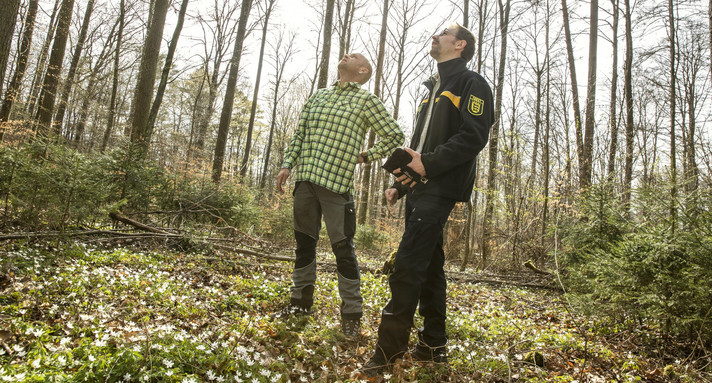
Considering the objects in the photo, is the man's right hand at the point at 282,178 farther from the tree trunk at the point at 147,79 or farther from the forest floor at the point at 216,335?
the tree trunk at the point at 147,79

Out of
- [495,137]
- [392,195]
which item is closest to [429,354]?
[392,195]

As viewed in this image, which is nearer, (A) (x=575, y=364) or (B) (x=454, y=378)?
(B) (x=454, y=378)

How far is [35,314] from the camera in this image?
246 cm

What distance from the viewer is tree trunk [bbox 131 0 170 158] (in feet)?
24.6

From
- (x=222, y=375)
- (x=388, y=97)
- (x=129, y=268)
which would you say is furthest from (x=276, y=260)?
(x=388, y=97)

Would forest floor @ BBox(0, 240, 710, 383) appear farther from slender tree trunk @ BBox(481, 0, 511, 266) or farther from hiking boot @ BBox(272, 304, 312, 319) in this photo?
slender tree trunk @ BBox(481, 0, 511, 266)

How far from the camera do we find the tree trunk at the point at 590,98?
8.69 meters

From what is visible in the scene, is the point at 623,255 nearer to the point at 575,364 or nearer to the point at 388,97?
the point at 575,364

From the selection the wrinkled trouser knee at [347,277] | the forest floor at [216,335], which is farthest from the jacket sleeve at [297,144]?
the forest floor at [216,335]

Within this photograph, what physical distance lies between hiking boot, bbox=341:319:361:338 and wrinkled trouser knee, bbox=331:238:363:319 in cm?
9

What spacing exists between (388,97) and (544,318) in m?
14.4

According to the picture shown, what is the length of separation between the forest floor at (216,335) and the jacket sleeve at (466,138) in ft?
4.15

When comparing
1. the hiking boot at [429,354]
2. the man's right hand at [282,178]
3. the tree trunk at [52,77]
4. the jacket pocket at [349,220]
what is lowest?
the hiking boot at [429,354]

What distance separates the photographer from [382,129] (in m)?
3.40
